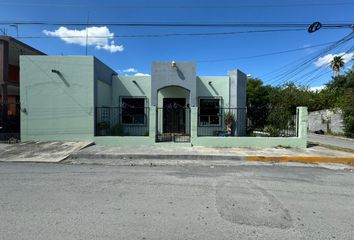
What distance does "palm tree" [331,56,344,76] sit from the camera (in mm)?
42156

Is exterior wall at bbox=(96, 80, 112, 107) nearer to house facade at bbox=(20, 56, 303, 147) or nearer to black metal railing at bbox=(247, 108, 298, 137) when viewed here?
house facade at bbox=(20, 56, 303, 147)

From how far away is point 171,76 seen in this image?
16.5 metres

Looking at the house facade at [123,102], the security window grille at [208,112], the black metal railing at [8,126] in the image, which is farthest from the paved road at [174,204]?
the security window grille at [208,112]

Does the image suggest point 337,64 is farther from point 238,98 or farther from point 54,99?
point 54,99

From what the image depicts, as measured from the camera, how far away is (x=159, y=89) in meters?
16.6

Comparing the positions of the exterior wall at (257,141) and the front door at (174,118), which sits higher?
the front door at (174,118)

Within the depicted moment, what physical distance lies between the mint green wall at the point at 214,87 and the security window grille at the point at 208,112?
42 cm

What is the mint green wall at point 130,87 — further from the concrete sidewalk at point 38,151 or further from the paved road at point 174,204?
the paved road at point 174,204

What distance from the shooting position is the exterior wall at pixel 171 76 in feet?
54.0

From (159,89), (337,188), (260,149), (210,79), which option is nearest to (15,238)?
(337,188)

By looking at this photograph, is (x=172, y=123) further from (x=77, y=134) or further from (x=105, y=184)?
(x=105, y=184)

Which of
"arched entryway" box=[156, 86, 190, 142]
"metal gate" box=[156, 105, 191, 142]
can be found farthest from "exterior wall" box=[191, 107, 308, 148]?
"arched entryway" box=[156, 86, 190, 142]

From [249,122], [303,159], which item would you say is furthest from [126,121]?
[303,159]

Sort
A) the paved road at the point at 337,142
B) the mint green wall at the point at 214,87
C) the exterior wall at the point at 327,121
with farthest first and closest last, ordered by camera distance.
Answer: the exterior wall at the point at 327,121
the mint green wall at the point at 214,87
the paved road at the point at 337,142
